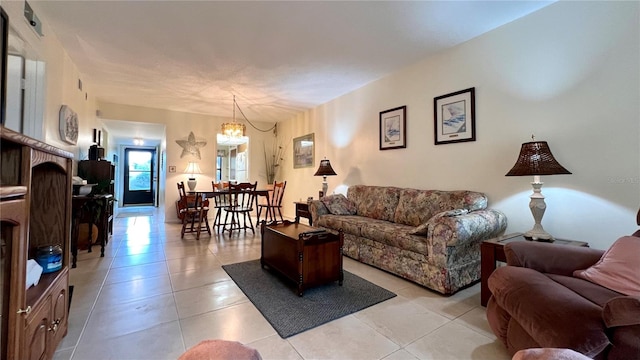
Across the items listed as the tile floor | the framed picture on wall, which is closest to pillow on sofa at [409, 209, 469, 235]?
the tile floor

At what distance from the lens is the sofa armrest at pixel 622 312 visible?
99cm

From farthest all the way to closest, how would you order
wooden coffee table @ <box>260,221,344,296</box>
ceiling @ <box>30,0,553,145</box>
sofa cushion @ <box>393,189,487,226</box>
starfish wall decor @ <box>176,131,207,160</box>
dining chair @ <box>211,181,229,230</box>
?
starfish wall decor @ <box>176,131,207,160</box> → dining chair @ <box>211,181,229,230</box> → sofa cushion @ <box>393,189,487,226</box> → ceiling @ <box>30,0,553,145</box> → wooden coffee table @ <box>260,221,344,296</box>

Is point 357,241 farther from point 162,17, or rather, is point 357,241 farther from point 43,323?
point 162,17

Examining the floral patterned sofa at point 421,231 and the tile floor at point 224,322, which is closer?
the tile floor at point 224,322

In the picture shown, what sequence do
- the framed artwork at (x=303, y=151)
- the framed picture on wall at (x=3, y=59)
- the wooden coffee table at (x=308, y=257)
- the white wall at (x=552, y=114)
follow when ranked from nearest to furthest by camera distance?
the framed picture on wall at (x=3, y=59) < the white wall at (x=552, y=114) < the wooden coffee table at (x=308, y=257) < the framed artwork at (x=303, y=151)

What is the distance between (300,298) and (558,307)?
1.65m

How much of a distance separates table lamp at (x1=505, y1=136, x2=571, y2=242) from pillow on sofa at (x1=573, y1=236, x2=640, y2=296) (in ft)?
2.11

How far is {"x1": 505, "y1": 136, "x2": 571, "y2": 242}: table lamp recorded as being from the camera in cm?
211

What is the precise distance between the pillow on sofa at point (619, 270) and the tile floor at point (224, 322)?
0.65m

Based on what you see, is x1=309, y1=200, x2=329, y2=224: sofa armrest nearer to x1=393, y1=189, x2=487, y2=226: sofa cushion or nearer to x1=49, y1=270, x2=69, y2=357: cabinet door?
x1=393, y1=189, x2=487, y2=226: sofa cushion

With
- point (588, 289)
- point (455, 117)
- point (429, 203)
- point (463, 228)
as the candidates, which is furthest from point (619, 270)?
point (455, 117)

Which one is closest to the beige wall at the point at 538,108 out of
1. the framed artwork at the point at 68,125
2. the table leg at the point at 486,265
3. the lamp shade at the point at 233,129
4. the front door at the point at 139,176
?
the framed artwork at the point at 68,125

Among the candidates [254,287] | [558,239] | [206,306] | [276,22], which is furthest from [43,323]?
[558,239]

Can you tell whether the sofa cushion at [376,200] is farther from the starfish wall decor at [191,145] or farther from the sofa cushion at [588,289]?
the starfish wall decor at [191,145]
